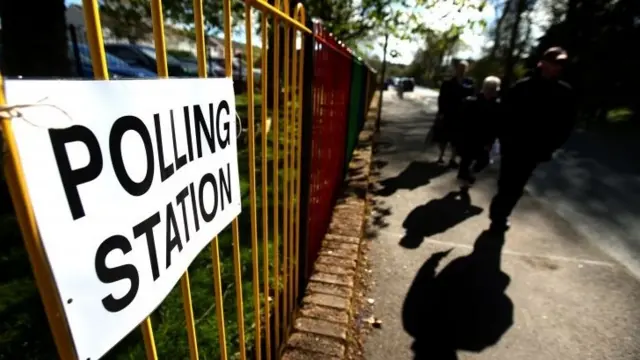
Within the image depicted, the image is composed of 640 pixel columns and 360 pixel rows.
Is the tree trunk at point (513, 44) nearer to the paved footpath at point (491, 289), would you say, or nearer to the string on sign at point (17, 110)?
the paved footpath at point (491, 289)

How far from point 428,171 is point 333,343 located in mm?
4730

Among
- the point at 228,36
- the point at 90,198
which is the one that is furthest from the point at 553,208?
the point at 90,198

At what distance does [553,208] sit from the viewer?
4.91 metres

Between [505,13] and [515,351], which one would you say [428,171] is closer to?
[515,351]

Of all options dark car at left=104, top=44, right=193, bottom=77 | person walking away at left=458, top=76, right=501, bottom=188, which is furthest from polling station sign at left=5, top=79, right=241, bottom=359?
dark car at left=104, top=44, right=193, bottom=77

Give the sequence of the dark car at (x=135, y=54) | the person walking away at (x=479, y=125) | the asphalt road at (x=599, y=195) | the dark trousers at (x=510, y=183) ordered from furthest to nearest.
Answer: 1. the dark car at (x=135, y=54)
2. the person walking away at (x=479, y=125)
3. the asphalt road at (x=599, y=195)
4. the dark trousers at (x=510, y=183)

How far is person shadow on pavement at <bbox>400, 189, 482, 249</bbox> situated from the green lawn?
1.75 metres

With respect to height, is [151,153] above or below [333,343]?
above

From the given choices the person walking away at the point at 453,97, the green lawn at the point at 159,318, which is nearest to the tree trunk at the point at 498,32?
the person walking away at the point at 453,97

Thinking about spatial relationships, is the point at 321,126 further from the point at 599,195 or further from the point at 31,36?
the point at 599,195

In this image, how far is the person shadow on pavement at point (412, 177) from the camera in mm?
5422

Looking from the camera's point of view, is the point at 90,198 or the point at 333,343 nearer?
the point at 90,198

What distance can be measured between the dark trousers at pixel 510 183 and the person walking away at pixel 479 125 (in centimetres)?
90

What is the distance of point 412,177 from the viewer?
6004 mm
